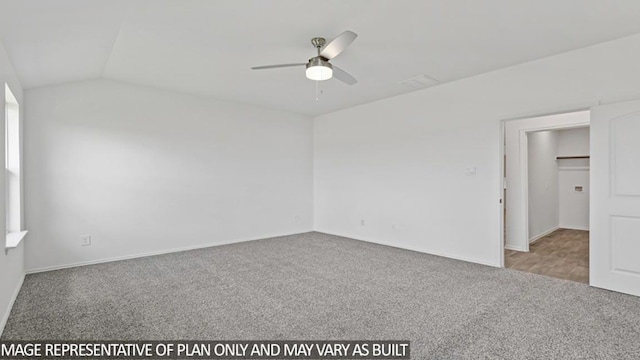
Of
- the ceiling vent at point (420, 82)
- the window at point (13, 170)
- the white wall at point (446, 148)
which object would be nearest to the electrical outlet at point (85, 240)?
the window at point (13, 170)

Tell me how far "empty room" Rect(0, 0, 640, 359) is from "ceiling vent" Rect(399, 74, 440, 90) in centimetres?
5

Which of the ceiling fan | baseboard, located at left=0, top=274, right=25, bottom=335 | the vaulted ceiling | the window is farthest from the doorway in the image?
the window

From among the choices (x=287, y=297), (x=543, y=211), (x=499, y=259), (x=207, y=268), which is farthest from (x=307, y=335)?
(x=543, y=211)

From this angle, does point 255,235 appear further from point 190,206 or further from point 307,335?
point 307,335

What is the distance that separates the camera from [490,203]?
409 cm

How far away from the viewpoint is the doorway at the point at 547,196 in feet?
14.5

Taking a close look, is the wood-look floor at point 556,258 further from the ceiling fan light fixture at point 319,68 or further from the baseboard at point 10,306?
the baseboard at point 10,306

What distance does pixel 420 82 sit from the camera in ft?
14.5

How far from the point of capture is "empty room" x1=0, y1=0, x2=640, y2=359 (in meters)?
2.39

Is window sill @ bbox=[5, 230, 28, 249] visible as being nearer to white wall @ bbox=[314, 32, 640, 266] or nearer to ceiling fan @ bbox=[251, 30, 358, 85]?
ceiling fan @ bbox=[251, 30, 358, 85]

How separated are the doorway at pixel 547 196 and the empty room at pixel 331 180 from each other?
6 cm

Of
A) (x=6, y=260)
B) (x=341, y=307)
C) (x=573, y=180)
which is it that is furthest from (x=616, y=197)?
(x=6, y=260)

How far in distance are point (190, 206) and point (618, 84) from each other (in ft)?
18.7

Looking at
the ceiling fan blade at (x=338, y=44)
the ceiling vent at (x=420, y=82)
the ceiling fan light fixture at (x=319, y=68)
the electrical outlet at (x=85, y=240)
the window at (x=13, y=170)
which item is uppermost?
the ceiling vent at (x=420, y=82)
